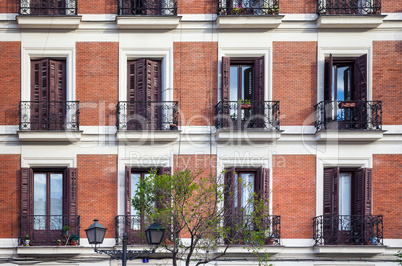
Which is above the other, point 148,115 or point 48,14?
point 48,14

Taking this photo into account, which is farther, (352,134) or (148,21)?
(148,21)

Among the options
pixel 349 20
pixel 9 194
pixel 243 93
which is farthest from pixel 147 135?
pixel 349 20

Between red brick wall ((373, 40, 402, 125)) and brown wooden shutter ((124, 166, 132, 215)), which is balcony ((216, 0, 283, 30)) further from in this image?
brown wooden shutter ((124, 166, 132, 215))

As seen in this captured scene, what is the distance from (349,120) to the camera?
18.3 metres

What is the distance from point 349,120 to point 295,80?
1.99 meters

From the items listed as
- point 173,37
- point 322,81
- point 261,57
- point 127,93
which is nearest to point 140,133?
point 127,93

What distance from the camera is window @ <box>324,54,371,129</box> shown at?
1814cm

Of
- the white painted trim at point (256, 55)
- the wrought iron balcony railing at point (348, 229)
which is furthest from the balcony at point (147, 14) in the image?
the wrought iron balcony railing at point (348, 229)

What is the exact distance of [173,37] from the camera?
18453 mm

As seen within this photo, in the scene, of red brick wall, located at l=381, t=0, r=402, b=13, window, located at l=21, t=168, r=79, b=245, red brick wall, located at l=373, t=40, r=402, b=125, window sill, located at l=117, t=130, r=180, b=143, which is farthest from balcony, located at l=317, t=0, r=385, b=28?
window, located at l=21, t=168, r=79, b=245

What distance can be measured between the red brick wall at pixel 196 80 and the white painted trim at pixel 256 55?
0.15 meters

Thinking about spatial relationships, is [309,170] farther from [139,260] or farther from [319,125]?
[139,260]

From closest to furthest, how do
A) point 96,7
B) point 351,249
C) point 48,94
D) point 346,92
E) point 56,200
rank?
point 351,249 → point 56,200 → point 48,94 → point 96,7 → point 346,92

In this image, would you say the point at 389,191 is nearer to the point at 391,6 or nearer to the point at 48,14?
the point at 391,6
